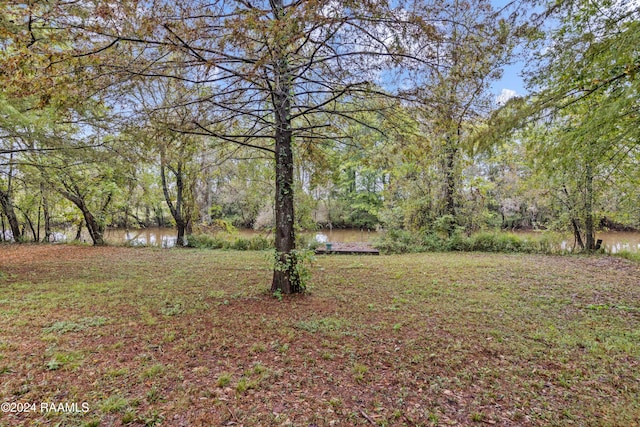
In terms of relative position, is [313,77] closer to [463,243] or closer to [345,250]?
[345,250]

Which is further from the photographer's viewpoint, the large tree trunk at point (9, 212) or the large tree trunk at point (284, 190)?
the large tree trunk at point (9, 212)

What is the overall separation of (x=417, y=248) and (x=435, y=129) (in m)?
7.28

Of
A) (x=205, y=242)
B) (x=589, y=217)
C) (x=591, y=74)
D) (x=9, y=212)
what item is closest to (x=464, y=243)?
(x=589, y=217)

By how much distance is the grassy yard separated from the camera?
2027 millimetres

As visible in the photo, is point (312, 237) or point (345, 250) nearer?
point (345, 250)

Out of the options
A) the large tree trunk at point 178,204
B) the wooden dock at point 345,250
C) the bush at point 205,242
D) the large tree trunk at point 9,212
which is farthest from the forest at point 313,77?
the large tree trunk at point 9,212

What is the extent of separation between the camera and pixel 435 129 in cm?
425

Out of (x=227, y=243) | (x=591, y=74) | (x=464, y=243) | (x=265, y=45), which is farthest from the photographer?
(x=227, y=243)

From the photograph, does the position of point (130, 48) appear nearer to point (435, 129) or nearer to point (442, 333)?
point (435, 129)

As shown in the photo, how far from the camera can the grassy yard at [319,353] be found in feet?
6.65

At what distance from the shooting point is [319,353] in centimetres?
286

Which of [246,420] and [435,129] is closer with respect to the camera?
[246,420]

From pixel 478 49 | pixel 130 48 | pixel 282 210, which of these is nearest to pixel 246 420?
pixel 282 210

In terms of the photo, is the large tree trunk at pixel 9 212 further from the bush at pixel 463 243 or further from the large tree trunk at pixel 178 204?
the bush at pixel 463 243
